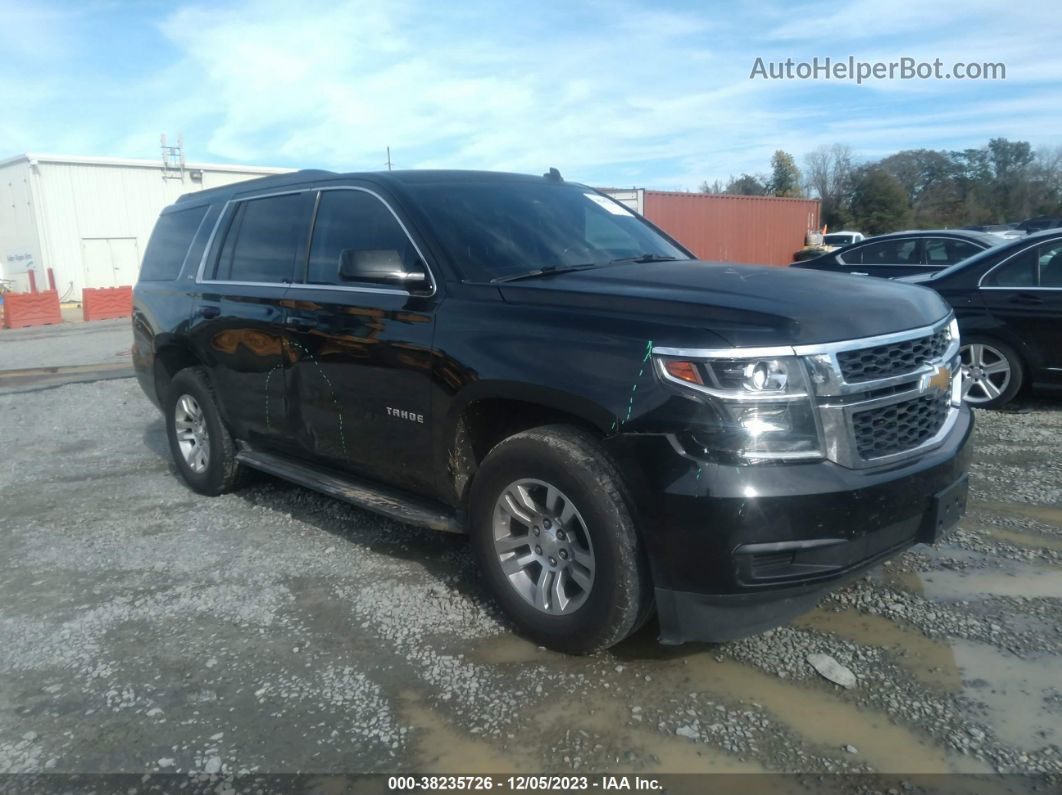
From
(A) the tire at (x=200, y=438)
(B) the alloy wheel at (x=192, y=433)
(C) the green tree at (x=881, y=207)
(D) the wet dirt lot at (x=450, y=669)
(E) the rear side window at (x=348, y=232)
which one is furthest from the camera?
(C) the green tree at (x=881, y=207)

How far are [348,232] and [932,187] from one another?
6423 centimetres

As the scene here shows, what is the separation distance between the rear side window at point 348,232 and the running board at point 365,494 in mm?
1041

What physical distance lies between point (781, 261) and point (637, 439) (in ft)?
93.7

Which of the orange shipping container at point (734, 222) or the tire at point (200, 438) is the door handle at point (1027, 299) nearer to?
the tire at point (200, 438)

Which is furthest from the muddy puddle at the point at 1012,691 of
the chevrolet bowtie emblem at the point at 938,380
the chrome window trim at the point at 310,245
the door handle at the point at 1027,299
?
the door handle at the point at 1027,299

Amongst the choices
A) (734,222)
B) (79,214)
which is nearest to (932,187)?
(734,222)

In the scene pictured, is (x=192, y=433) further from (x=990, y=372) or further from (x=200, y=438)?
(x=990, y=372)

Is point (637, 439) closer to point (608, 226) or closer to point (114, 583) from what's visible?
point (608, 226)

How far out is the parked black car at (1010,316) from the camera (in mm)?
6820

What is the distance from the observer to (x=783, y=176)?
59844 mm

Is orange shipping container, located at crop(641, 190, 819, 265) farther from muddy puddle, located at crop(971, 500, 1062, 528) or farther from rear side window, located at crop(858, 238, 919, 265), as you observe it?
muddy puddle, located at crop(971, 500, 1062, 528)

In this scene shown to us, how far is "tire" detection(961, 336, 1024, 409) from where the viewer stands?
699cm

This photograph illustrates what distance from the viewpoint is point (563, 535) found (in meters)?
3.24

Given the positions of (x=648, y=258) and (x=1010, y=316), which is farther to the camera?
(x=1010, y=316)
